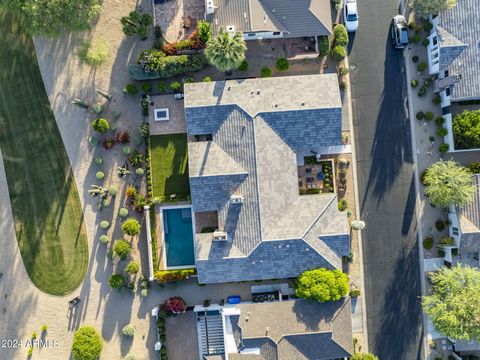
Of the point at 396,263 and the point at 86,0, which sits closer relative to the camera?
the point at 86,0

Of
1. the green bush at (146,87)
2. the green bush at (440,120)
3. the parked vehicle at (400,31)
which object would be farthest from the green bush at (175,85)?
the green bush at (440,120)

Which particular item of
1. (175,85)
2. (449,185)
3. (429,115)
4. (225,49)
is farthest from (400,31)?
(175,85)

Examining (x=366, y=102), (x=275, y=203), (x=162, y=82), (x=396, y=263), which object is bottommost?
(x=396, y=263)

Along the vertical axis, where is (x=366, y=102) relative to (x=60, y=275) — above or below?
above

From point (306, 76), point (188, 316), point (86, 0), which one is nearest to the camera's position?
point (86, 0)

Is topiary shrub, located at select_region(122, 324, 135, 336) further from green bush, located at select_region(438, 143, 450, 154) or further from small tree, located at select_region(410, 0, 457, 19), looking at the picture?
small tree, located at select_region(410, 0, 457, 19)

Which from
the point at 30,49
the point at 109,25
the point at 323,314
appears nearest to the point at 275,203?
the point at 323,314

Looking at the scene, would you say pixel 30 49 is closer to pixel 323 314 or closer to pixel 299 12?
pixel 299 12

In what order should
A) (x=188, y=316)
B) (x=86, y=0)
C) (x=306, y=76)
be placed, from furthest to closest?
(x=188, y=316), (x=306, y=76), (x=86, y=0)
